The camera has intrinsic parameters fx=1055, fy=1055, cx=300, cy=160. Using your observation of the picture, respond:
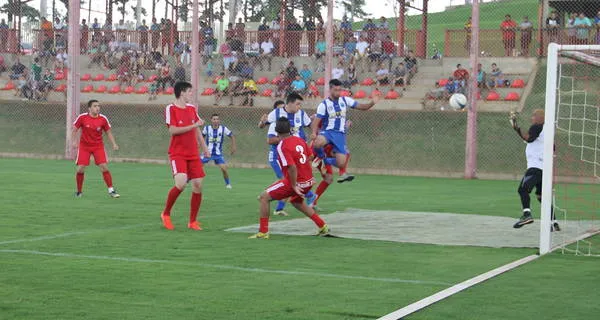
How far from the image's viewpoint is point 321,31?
35531mm

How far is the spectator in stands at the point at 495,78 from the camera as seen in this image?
33.0 metres

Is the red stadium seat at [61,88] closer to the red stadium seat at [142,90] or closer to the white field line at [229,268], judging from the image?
the red stadium seat at [142,90]

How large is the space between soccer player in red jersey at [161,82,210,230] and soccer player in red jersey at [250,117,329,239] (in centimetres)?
150

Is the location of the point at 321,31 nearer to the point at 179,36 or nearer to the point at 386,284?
the point at 179,36

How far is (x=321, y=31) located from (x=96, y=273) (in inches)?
1037

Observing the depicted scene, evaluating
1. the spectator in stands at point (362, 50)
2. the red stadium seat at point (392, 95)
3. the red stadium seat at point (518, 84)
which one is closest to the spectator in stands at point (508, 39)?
the red stadium seat at point (518, 84)

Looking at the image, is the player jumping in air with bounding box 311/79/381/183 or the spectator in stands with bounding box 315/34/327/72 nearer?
the player jumping in air with bounding box 311/79/381/183

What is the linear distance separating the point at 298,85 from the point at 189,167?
66.6 feet

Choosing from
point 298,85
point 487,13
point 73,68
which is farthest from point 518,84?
point 487,13

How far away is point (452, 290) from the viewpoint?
920 cm

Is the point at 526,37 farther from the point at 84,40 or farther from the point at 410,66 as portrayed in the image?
the point at 84,40

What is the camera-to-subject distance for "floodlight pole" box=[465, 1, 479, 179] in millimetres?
29688

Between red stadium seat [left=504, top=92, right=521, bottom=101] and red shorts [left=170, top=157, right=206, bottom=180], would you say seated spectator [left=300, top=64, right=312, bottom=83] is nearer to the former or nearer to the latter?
red stadium seat [left=504, top=92, right=521, bottom=101]

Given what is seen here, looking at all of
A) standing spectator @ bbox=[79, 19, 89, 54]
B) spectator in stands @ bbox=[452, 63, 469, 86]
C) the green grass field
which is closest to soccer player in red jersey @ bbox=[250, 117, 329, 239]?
the green grass field
